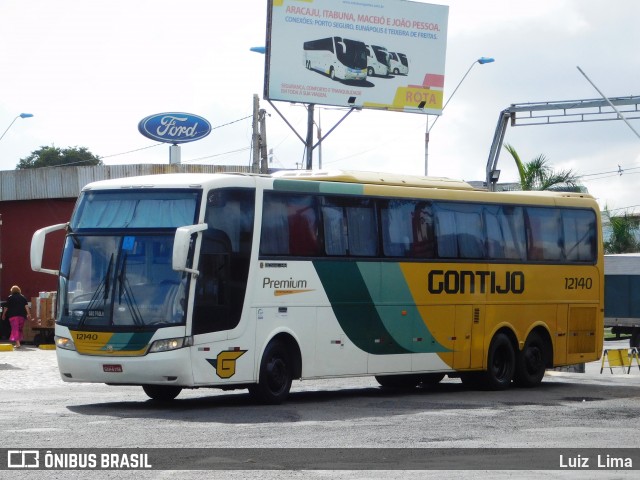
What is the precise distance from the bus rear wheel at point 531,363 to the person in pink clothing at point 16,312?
17493mm

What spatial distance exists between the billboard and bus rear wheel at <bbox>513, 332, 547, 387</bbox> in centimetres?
2028

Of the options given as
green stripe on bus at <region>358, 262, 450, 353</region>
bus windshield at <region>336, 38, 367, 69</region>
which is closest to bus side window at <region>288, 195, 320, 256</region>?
green stripe on bus at <region>358, 262, 450, 353</region>

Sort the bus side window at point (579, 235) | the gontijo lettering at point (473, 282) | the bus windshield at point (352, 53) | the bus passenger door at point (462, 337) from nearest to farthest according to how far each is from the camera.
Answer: the gontijo lettering at point (473, 282), the bus passenger door at point (462, 337), the bus side window at point (579, 235), the bus windshield at point (352, 53)

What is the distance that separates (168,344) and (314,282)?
3002mm

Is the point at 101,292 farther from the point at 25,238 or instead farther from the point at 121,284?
the point at 25,238

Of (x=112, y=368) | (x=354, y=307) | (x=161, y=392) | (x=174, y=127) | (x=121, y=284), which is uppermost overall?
(x=174, y=127)

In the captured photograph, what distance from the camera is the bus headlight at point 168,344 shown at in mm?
18078

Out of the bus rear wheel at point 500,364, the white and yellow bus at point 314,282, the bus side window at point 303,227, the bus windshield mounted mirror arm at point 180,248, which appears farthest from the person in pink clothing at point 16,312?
the bus windshield mounted mirror arm at point 180,248

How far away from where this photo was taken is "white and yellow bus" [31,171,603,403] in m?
18.3

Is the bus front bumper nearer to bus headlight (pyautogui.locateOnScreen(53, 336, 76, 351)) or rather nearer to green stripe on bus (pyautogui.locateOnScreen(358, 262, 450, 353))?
bus headlight (pyautogui.locateOnScreen(53, 336, 76, 351))

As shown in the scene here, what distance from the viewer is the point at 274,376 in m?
19.4

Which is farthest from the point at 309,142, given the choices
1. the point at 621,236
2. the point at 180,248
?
the point at 621,236

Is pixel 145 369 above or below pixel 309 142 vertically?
below

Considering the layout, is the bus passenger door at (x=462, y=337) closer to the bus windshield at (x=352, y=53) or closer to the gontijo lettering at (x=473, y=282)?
the gontijo lettering at (x=473, y=282)
